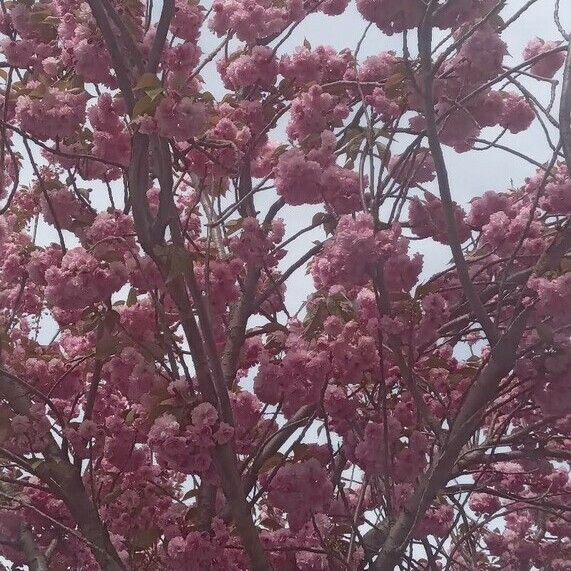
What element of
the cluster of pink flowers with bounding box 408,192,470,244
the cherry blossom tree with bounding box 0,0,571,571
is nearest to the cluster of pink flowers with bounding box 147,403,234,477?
the cherry blossom tree with bounding box 0,0,571,571

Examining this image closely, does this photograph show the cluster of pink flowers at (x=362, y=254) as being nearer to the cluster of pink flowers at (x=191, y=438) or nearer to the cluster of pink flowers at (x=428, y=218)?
the cluster of pink flowers at (x=428, y=218)

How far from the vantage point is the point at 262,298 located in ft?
12.6

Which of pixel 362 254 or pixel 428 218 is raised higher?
pixel 428 218

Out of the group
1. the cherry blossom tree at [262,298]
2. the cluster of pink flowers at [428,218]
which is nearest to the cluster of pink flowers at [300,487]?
the cherry blossom tree at [262,298]

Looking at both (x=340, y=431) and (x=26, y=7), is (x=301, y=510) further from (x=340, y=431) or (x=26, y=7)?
(x=26, y=7)

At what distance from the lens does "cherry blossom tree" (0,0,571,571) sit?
2.78 metres

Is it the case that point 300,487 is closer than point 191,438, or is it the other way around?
A: point 191,438

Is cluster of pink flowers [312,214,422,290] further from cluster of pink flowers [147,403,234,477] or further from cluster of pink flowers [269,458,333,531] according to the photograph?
cluster of pink flowers [269,458,333,531]

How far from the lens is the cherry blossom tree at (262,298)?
9.12ft

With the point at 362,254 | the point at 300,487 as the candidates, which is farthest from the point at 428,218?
the point at 300,487

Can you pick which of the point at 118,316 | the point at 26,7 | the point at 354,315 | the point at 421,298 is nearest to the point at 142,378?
the point at 118,316

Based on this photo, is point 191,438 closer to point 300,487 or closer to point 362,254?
point 300,487

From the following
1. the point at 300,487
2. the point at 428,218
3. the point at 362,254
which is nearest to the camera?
the point at 362,254

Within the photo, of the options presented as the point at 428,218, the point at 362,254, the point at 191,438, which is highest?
the point at 428,218
